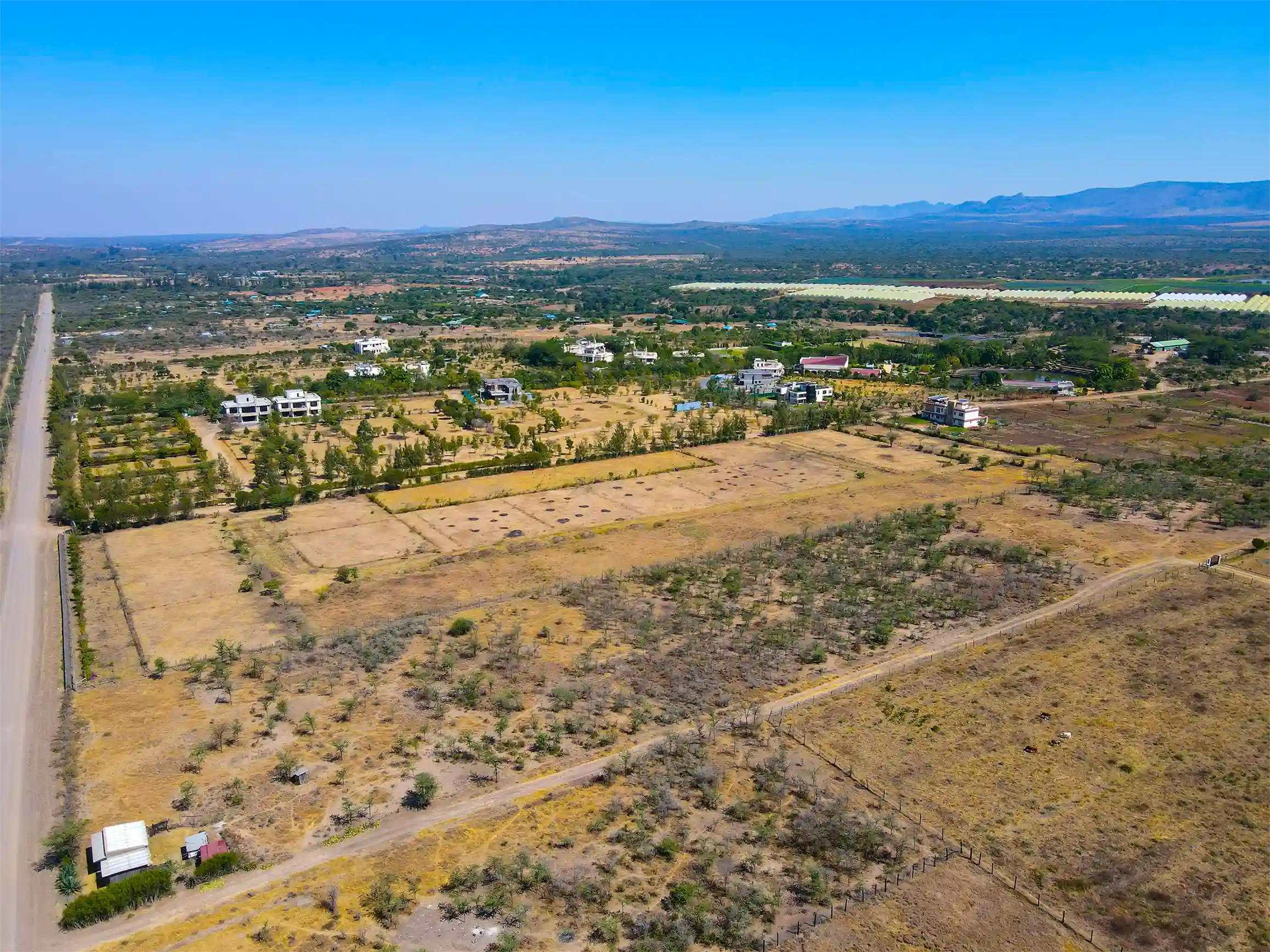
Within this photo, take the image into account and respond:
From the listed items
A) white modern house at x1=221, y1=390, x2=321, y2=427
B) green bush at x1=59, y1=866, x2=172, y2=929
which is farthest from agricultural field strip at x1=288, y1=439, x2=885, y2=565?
white modern house at x1=221, y1=390, x2=321, y2=427

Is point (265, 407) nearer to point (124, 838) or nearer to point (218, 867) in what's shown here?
point (124, 838)

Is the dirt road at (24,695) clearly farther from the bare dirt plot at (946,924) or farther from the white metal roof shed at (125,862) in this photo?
the bare dirt plot at (946,924)

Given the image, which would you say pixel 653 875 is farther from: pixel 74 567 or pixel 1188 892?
pixel 74 567

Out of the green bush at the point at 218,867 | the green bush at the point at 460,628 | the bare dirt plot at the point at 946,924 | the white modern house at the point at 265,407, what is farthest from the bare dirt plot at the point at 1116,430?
the green bush at the point at 218,867

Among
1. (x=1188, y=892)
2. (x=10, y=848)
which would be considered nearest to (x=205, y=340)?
(x=10, y=848)

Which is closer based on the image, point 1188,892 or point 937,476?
point 1188,892

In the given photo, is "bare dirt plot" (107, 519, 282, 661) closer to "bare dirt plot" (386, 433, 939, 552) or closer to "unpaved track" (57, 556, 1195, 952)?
"bare dirt plot" (386, 433, 939, 552)
